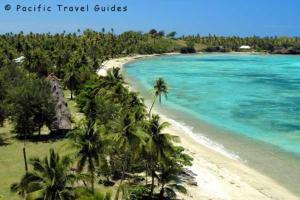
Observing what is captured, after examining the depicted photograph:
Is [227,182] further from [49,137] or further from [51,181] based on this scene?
[49,137]

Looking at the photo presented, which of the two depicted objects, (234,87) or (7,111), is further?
(234,87)

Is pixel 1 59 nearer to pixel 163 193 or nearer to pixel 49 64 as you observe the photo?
pixel 49 64

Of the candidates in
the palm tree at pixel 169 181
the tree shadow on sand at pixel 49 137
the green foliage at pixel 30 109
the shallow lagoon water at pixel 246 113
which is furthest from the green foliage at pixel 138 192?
the green foliage at pixel 30 109

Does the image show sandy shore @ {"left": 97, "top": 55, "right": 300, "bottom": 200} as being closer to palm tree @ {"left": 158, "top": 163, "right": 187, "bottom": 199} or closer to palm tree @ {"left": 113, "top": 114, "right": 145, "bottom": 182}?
palm tree @ {"left": 158, "top": 163, "right": 187, "bottom": 199}

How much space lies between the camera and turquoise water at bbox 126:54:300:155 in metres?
79.1

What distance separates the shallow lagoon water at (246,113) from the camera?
208 feet

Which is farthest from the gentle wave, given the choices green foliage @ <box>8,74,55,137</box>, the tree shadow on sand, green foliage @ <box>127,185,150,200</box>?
green foliage @ <box>8,74,55,137</box>

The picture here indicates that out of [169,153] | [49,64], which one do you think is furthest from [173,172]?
[49,64]

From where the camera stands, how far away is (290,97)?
124 meters

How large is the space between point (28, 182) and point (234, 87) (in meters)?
118

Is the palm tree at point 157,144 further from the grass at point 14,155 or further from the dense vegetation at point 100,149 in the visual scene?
the grass at point 14,155

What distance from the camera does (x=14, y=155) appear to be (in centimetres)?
5966

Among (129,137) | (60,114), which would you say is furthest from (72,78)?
(129,137)

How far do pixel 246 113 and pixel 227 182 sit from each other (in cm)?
4678
